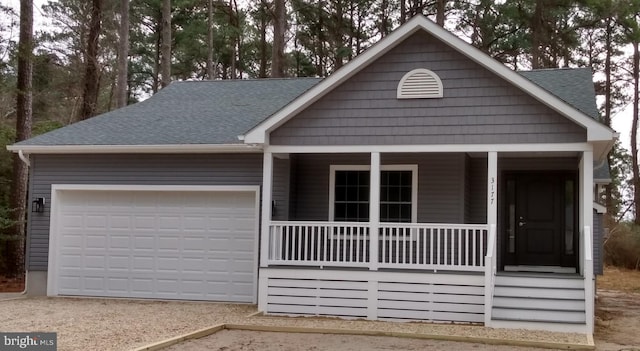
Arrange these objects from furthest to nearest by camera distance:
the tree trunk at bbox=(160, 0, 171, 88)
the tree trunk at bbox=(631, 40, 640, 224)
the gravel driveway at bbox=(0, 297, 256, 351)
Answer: the tree trunk at bbox=(631, 40, 640, 224) → the tree trunk at bbox=(160, 0, 171, 88) → the gravel driveway at bbox=(0, 297, 256, 351)

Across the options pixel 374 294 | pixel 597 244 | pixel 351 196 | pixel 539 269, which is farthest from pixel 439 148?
pixel 597 244

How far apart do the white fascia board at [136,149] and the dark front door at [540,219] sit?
15.4 feet

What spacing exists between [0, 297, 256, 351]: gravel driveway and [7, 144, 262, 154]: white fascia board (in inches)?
105

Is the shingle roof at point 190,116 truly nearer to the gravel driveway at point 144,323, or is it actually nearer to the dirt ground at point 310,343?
the gravel driveway at point 144,323

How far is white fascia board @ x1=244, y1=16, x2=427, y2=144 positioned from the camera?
10.2 metres

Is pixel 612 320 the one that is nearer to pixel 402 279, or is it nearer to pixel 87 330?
pixel 402 279

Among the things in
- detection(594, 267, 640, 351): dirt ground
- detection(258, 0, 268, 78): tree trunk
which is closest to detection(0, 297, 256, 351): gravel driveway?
detection(594, 267, 640, 351): dirt ground

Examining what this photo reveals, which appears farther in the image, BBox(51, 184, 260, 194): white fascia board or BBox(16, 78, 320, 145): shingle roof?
BBox(16, 78, 320, 145): shingle roof

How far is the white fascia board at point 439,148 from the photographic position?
9664 millimetres

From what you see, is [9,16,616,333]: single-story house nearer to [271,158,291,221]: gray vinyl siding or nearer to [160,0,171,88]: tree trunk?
[271,158,291,221]: gray vinyl siding

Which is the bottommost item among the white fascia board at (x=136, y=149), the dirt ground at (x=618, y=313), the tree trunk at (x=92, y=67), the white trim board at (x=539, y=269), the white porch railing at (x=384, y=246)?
the dirt ground at (x=618, y=313)

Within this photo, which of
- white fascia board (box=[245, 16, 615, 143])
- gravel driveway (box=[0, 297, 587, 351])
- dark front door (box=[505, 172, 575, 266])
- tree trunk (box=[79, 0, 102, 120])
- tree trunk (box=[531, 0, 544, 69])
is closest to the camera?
gravel driveway (box=[0, 297, 587, 351])

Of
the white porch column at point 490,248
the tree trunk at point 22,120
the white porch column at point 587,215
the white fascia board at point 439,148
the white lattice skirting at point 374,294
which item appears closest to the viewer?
the white porch column at point 587,215

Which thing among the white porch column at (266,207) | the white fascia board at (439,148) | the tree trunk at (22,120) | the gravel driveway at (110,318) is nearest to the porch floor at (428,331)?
the gravel driveway at (110,318)
